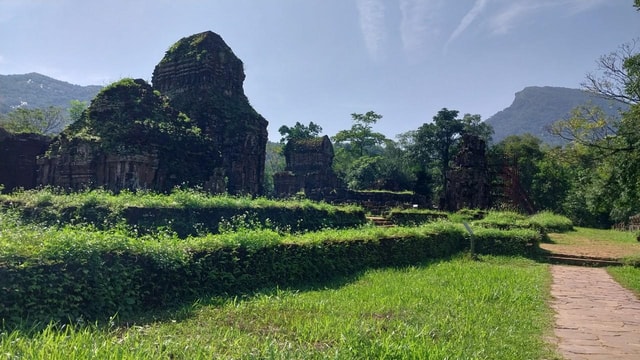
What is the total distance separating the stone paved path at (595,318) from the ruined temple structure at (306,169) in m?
26.6

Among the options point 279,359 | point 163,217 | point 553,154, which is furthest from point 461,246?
point 279,359

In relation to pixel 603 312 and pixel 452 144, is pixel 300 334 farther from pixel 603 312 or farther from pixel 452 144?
pixel 452 144

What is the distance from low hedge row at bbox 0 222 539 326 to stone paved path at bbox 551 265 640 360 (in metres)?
3.75

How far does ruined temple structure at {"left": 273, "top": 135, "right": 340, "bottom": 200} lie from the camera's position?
35625 millimetres

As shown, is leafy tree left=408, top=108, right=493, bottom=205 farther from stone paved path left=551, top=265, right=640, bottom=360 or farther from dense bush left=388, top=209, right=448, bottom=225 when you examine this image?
stone paved path left=551, top=265, right=640, bottom=360

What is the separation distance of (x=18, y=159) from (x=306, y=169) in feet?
69.9

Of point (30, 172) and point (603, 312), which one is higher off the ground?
point (30, 172)

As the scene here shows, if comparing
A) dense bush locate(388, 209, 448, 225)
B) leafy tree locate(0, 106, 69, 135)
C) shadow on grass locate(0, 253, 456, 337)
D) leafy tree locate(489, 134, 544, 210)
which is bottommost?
shadow on grass locate(0, 253, 456, 337)

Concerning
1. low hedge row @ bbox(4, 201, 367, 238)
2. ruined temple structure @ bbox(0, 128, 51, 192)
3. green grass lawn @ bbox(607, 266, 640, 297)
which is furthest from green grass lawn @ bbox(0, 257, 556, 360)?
ruined temple structure @ bbox(0, 128, 51, 192)

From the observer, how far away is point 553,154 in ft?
53.2

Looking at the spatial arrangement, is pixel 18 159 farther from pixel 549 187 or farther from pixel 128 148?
pixel 549 187

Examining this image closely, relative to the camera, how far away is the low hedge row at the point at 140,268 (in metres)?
3.99

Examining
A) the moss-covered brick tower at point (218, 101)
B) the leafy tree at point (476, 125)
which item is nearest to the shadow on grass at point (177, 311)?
the moss-covered brick tower at point (218, 101)

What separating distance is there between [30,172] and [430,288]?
20.1 m
